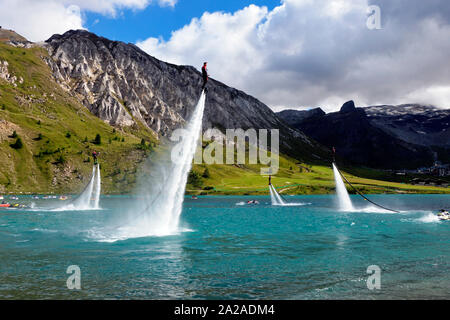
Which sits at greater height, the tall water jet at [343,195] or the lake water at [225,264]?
the tall water jet at [343,195]

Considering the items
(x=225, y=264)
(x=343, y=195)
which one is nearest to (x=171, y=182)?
(x=225, y=264)

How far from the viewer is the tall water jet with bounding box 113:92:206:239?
174ft

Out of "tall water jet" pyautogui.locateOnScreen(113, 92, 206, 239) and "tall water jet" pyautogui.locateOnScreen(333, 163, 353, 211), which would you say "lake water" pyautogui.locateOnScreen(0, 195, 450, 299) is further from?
"tall water jet" pyautogui.locateOnScreen(333, 163, 353, 211)

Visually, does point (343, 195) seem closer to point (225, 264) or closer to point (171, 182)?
point (171, 182)

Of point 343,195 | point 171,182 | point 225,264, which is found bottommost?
point 225,264

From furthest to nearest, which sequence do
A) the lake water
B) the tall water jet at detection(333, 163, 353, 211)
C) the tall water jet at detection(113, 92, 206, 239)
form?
the tall water jet at detection(333, 163, 353, 211) < the tall water jet at detection(113, 92, 206, 239) < the lake water

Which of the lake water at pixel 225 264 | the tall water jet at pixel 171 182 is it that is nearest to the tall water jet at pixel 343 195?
the lake water at pixel 225 264

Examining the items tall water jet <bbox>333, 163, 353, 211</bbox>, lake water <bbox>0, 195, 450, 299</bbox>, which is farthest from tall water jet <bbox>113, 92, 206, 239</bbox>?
tall water jet <bbox>333, 163, 353, 211</bbox>

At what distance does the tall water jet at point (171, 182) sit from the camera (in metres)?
53.1

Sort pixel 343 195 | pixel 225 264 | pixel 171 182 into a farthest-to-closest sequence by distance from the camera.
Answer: pixel 343 195
pixel 171 182
pixel 225 264

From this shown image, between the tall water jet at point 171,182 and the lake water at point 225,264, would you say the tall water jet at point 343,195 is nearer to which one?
the lake water at point 225,264

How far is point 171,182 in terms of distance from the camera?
55.6m
